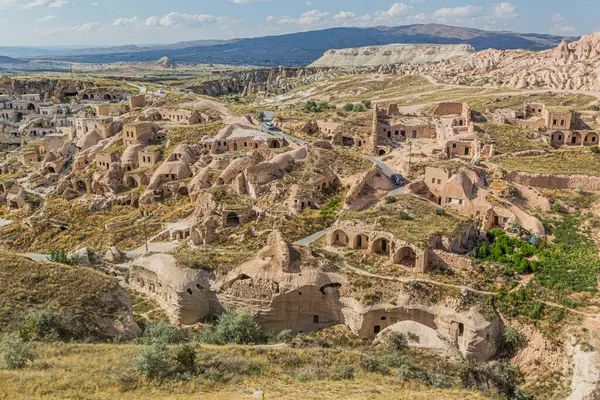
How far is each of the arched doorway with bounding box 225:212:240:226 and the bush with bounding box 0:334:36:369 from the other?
23.8m

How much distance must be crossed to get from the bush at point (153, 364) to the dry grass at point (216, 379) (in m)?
0.46

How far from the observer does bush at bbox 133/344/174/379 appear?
2136 centimetres

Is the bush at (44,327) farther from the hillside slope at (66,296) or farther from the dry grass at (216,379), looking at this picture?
the dry grass at (216,379)

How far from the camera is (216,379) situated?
2194cm

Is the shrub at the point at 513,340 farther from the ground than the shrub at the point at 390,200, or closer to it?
closer to it

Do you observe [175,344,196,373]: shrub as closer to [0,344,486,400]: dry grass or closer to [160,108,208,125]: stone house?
[0,344,486,400]: dry grass

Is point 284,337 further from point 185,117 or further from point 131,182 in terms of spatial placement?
point 185,117

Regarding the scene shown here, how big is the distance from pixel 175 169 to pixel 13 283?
3056cm

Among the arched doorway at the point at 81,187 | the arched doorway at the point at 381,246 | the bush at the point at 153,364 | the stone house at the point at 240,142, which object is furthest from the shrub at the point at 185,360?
the arched doorway at the point at 81,187

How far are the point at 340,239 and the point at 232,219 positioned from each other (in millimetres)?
11576

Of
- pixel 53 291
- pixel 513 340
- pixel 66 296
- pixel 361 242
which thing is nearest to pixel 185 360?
pixel 66 296

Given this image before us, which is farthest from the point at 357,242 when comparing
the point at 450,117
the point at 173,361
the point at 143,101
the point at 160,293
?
the point at 143,101

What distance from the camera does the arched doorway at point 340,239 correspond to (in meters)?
39.4

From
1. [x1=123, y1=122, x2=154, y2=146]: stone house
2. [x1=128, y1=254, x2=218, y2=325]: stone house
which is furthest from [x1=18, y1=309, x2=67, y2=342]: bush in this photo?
[x1=123, y1=122, x2=154, y2=146]: stone house
